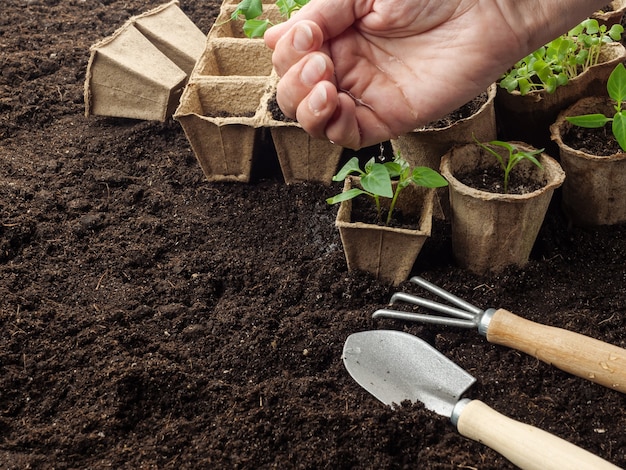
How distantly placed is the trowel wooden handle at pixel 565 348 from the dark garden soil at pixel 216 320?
5cm

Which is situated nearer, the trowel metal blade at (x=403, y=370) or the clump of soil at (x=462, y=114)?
the trowel metal blade at (x=403, y=370)

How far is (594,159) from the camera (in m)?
1.65

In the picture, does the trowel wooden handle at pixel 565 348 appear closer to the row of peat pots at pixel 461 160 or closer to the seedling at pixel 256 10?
the row of peat pots at pixel 461 160

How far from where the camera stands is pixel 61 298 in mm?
1695

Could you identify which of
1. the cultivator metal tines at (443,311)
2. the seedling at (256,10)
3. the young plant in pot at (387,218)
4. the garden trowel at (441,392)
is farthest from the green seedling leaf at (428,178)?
the seedling at (256,10)

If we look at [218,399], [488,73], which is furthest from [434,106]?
[218,399]

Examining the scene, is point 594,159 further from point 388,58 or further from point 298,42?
point 298,42

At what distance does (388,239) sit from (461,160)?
328 millimetres

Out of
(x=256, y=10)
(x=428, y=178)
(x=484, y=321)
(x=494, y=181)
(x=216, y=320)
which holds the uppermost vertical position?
(x=256, y=10)

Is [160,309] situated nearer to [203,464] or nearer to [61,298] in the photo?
[61,298]

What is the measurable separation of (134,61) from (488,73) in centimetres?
139

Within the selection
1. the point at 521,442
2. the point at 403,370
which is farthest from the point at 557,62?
the point at 521,442

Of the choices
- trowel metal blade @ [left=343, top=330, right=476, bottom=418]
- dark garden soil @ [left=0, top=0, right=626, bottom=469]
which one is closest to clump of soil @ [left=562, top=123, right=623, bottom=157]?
dark garden soil @ [left=0, top=0, right=626, bottom=469]

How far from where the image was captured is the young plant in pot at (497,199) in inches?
61.4
